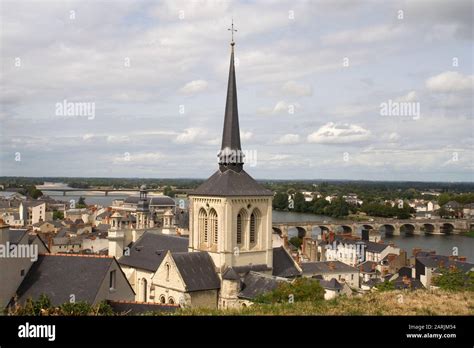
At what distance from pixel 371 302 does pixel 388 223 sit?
97.5 metres

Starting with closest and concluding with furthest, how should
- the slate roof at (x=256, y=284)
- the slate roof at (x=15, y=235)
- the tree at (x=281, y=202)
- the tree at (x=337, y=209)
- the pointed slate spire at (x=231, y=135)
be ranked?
the slate roof at (x=15, y=235) < the slate roof at (x=256, y=284) < the pointed slate spire at (x=231, y=135) < the tree at (x=337, y=209) < the tree at (x=281, y=202)

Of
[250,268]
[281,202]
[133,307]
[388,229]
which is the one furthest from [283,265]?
[281,202]

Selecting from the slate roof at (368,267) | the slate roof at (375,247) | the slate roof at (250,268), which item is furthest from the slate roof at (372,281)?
the slate roof at (250,268)

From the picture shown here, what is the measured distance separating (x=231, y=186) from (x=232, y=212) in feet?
4.50

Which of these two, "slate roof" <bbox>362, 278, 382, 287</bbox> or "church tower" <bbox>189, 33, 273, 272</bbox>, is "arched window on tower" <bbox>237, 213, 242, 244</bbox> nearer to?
"church tower" <bbox>189, 33, 273, 272</bbox>

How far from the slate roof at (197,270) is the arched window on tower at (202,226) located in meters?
0.93

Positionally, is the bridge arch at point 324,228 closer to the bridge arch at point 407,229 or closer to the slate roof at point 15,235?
the bridge arch at point 407,229

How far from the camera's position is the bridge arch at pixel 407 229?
114 metres

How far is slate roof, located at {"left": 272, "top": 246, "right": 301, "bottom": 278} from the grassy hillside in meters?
16.2

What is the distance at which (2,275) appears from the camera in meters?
22.0

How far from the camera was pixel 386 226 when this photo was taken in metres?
113

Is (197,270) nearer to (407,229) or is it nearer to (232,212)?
(232,212)

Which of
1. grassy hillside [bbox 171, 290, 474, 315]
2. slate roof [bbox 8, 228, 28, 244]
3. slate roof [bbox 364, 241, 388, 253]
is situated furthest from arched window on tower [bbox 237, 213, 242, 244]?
slate roof [bbox 364, 241, 388, 253]

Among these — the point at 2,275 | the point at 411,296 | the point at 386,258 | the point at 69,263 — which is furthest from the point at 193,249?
the point at 386,258
